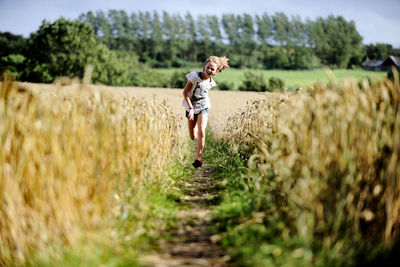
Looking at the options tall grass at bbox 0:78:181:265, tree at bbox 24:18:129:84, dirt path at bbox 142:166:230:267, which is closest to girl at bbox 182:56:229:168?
dirt path at bbox 142:166:230:267

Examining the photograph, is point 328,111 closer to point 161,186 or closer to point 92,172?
point 92,172

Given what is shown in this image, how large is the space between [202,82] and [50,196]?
16.2 feet

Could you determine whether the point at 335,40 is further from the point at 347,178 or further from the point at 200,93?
the point at 347,178

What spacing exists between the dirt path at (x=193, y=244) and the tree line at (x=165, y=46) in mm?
45756

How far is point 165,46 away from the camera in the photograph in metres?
94.4

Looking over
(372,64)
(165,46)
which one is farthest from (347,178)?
(372,64)

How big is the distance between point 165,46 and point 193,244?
9423 centimetres

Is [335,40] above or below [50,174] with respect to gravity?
above

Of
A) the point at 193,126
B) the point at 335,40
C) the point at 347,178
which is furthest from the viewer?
the point at 335,40

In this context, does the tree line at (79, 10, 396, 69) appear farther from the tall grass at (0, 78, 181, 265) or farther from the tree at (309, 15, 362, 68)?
the tall grass at (0, 78, 181, 265)

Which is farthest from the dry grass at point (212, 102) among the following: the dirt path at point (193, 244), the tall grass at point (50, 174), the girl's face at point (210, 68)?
the dirt path at point (193, 244)

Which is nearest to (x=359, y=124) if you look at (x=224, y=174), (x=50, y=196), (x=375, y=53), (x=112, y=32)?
(x=50, y=196)

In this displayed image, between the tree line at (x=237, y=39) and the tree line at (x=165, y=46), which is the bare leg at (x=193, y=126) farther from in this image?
the tree line at (x=237, y=39)

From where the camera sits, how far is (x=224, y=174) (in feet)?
21.5
